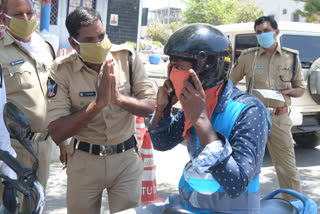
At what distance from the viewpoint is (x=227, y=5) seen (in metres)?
48.7

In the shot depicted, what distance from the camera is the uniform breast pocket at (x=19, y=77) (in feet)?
9.55

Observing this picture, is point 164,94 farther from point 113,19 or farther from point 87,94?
point 113,19

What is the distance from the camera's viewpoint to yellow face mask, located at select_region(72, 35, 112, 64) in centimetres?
257

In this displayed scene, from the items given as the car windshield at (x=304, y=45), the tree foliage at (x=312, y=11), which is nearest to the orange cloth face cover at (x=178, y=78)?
the car windshield at (x=304, y=45)

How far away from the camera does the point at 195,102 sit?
160 centimetres

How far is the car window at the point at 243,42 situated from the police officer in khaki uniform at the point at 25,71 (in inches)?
176

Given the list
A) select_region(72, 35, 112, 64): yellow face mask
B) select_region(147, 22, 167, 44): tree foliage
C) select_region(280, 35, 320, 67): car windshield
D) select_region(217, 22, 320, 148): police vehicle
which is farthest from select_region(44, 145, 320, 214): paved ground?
select_region(147, 22, 167, 44): tree foliage

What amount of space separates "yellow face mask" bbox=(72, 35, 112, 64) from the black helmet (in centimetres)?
90

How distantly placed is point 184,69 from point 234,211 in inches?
25.6

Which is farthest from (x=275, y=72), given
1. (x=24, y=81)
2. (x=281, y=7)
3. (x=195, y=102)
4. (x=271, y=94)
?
(x=281, y=7)

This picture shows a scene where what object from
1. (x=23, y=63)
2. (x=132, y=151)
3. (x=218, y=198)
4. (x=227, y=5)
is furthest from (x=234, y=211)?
(x=227, y=5)

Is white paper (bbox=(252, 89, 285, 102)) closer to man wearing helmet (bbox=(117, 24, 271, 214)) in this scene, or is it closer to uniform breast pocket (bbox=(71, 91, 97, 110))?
uniform breast pocket (bbox=(71, 91, 97, 110))

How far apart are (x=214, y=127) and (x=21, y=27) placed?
79.4 inches

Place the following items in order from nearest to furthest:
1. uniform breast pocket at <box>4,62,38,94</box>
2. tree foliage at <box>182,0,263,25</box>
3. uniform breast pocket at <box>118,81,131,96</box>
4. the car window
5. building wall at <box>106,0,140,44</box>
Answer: uniform breast pocket at <box>118,81,131,96</box>
uniform breast pocket at <box>4,62,38,94</box>
the car window
building wall at <box>106,0,140,44</box>
tree foliage at <box>182,0,263,25</box>
